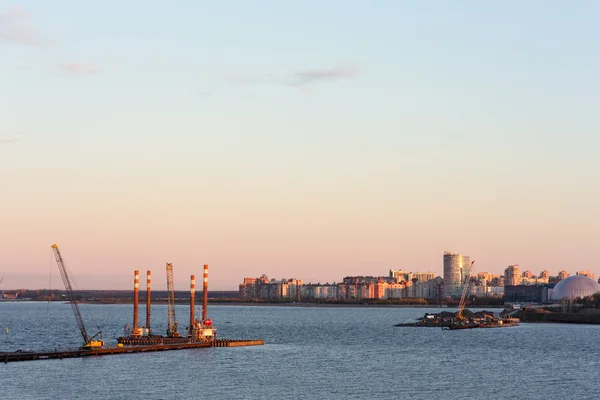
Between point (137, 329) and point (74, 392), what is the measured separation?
55.9m

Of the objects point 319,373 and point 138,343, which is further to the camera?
point 138,343

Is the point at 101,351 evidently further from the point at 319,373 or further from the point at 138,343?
the point at 319,373

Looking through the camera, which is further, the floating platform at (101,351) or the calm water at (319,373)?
the floating platform at (101,351)

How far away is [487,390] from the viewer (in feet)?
332

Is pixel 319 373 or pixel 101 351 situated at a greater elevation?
pixel 101 351

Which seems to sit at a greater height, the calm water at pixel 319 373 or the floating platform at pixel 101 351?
the floating platform at pixel 101 351

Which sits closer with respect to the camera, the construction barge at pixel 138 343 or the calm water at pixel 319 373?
the calm water at pixel 319 373

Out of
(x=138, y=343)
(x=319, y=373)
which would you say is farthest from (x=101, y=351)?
(x=319, y=373)

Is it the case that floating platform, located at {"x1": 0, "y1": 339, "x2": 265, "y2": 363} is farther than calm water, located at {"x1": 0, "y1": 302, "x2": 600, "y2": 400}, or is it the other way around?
floating platform, located at {"x1": 0, "y1": 339, "x2": 265, "y2": 363}

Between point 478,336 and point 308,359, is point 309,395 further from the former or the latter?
point 478,336

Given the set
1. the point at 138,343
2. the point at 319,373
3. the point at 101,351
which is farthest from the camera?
the point at 138,343

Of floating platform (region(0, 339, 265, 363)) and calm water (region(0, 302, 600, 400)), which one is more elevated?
floating platform (region(0, 339, 265, 363))

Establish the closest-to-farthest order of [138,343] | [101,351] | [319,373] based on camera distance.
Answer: [319,373] → [101,351] → [138,343]

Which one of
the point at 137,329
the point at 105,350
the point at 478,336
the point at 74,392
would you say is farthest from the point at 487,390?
the point at 478,336
